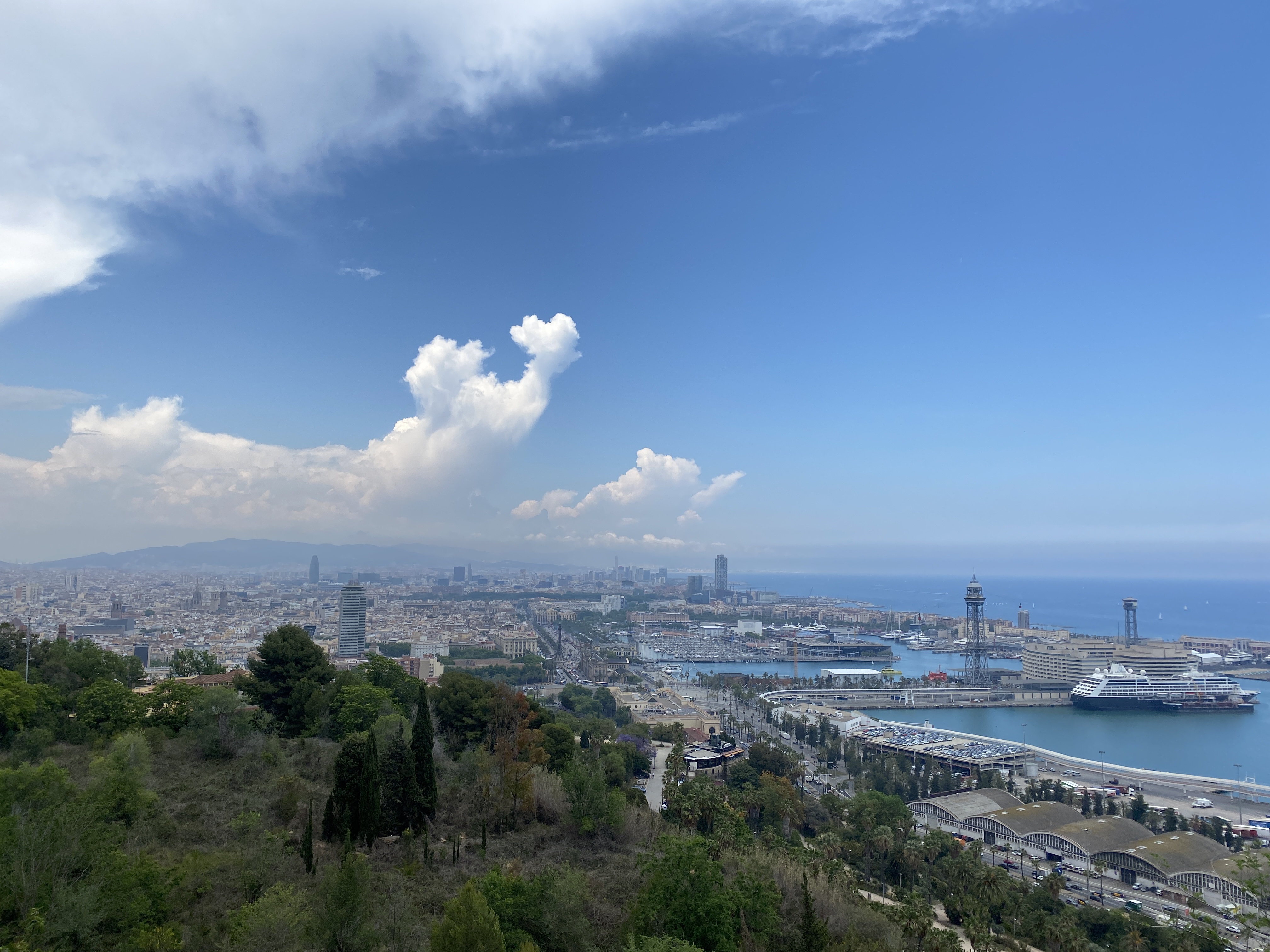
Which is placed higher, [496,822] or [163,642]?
[496,822]

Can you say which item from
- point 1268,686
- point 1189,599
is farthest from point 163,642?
point 1189,599

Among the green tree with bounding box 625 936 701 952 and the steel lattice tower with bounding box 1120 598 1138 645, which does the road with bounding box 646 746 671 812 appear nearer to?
the green tree with bounding box 625 936 701 952

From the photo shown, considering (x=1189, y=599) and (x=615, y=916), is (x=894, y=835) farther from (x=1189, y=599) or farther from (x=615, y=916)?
(x=1189, y=599)

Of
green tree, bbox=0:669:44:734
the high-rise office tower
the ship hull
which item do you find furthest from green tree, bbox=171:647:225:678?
the ship hull

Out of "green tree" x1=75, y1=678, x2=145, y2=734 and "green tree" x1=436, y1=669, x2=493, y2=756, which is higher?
"green tree" x1=75, y1=678, x2=145, y2=734

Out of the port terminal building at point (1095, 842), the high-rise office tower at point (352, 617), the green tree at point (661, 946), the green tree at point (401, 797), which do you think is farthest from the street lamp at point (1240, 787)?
the high-rise office tower at point (352, 617)

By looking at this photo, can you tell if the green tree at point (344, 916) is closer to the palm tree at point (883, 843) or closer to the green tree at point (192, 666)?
the palm tree at point (883, 843)
